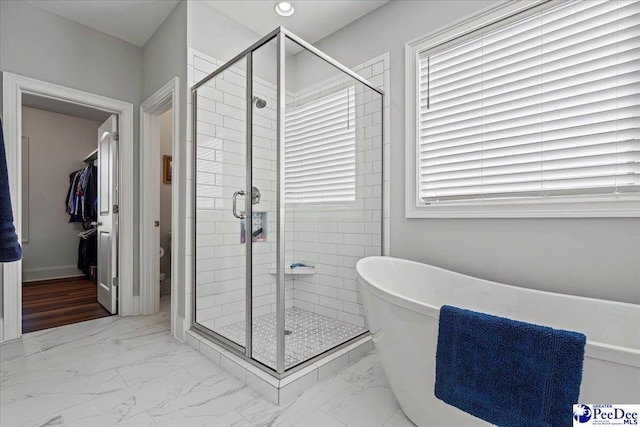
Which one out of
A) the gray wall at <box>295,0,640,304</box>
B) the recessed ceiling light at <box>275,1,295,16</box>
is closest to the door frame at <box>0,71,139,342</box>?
the recessed ceiling light at <box>275,1,295,16</box>

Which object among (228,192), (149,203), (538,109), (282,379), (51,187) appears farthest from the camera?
(51,187)

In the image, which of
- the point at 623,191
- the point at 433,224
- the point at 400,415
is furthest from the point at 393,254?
the point at 623,191

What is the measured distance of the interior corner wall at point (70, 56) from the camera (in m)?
2.37

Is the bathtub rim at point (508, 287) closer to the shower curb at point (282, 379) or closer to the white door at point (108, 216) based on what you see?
the shower curb at point (282, 379)

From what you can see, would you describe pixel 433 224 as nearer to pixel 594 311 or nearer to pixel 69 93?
pixel 594 311

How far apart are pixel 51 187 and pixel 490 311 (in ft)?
19.8

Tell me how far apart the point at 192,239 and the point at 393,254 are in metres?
1.58

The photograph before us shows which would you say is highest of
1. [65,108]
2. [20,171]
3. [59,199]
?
[65,108]

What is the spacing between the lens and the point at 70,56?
2.63m

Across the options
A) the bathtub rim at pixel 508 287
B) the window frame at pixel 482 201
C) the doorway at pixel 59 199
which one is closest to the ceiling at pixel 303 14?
the window frame at pixel 482 201

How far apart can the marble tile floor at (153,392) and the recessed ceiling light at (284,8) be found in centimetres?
274

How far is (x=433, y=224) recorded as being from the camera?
213 cm

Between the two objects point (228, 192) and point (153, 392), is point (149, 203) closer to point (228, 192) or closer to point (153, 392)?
point (228, 192)

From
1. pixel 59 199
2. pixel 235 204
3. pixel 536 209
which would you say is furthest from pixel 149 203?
pixel 536 209
